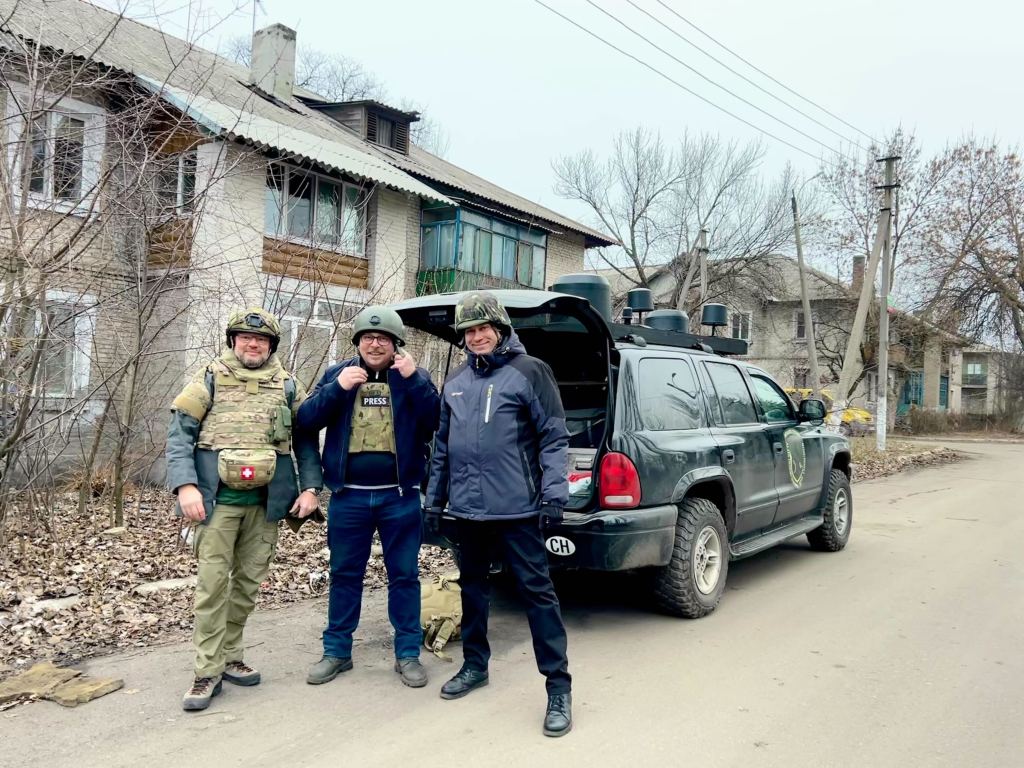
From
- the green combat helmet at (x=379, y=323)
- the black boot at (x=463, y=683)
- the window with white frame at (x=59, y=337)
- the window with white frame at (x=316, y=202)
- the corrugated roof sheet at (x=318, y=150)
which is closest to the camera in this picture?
the black boot at (x=463, y=683)

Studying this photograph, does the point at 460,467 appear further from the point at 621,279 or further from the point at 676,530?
the point at 621,279

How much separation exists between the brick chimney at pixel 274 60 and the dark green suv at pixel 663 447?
1605 centimetres

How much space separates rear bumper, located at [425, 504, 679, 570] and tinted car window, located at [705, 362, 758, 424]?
149cm

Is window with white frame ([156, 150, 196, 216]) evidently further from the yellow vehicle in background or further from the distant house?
the distant house

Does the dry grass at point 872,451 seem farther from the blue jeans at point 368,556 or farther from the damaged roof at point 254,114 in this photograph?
the blue jeans at point 368,556

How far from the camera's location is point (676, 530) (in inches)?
196

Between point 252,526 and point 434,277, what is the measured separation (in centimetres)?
1503

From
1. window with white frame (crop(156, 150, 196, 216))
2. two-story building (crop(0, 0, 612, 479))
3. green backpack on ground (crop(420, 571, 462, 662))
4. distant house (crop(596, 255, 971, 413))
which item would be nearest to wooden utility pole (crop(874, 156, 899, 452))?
distant house (crop(596, 255, 971, 413))

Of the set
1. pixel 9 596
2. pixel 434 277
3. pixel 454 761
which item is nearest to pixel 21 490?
pixel 9 596

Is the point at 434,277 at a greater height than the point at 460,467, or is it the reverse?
the point at 434,277

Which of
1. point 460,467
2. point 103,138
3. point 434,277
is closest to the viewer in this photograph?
point 460,467

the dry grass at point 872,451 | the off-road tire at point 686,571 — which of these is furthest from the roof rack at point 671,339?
the dry grass at point 872,451

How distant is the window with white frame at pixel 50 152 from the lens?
5.55 meters

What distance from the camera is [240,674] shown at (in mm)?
3920
